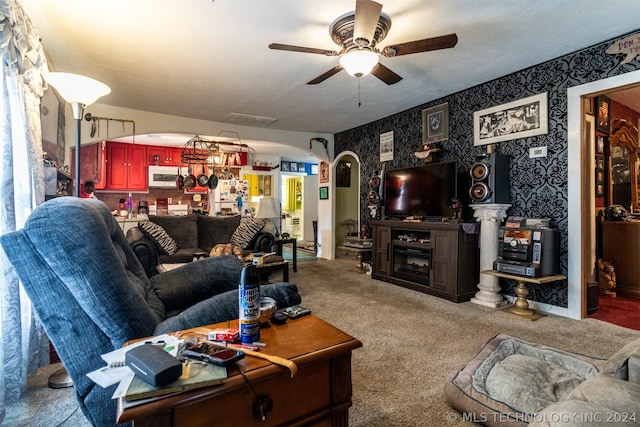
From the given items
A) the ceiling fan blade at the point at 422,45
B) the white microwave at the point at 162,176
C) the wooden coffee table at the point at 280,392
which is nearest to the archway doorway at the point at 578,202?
the ceiling fan blade at the point at 422,45

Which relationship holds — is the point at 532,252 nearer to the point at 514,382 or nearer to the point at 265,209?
the point at 514,382

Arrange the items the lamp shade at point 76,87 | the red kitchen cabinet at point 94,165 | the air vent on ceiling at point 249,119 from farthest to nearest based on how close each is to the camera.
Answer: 1. the red kitchen cabinet at point 94,165
2. the air vent on ceiling at point 249,119
3. the lamp shade at point 76,87

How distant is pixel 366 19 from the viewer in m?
1.96

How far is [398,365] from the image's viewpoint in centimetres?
209

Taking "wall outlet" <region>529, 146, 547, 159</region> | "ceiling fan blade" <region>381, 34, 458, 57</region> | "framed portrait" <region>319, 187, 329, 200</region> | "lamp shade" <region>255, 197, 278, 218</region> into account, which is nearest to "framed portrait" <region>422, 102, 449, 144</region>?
"wall outlet" <region>529, 146, 547, 159</region>

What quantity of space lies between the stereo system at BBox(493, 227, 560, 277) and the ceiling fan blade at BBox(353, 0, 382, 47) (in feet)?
7.78

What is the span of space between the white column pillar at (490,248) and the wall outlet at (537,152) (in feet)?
1.90

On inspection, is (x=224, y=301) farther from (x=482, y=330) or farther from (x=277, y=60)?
(x=277, y=60)

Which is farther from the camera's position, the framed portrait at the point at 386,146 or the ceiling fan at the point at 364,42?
the framed portrait at the point at 386,146

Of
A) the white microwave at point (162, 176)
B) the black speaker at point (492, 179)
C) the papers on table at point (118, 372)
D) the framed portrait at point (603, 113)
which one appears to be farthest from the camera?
the white microwave at point (162, 176)

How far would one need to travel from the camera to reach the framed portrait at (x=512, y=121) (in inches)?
127

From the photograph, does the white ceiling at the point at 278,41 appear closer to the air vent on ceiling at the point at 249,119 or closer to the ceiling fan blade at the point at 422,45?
the ceiling fan blade at the point at 422,45

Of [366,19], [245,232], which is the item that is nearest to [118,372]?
[366,19]

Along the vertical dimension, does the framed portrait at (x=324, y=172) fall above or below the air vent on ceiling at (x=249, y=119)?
below
